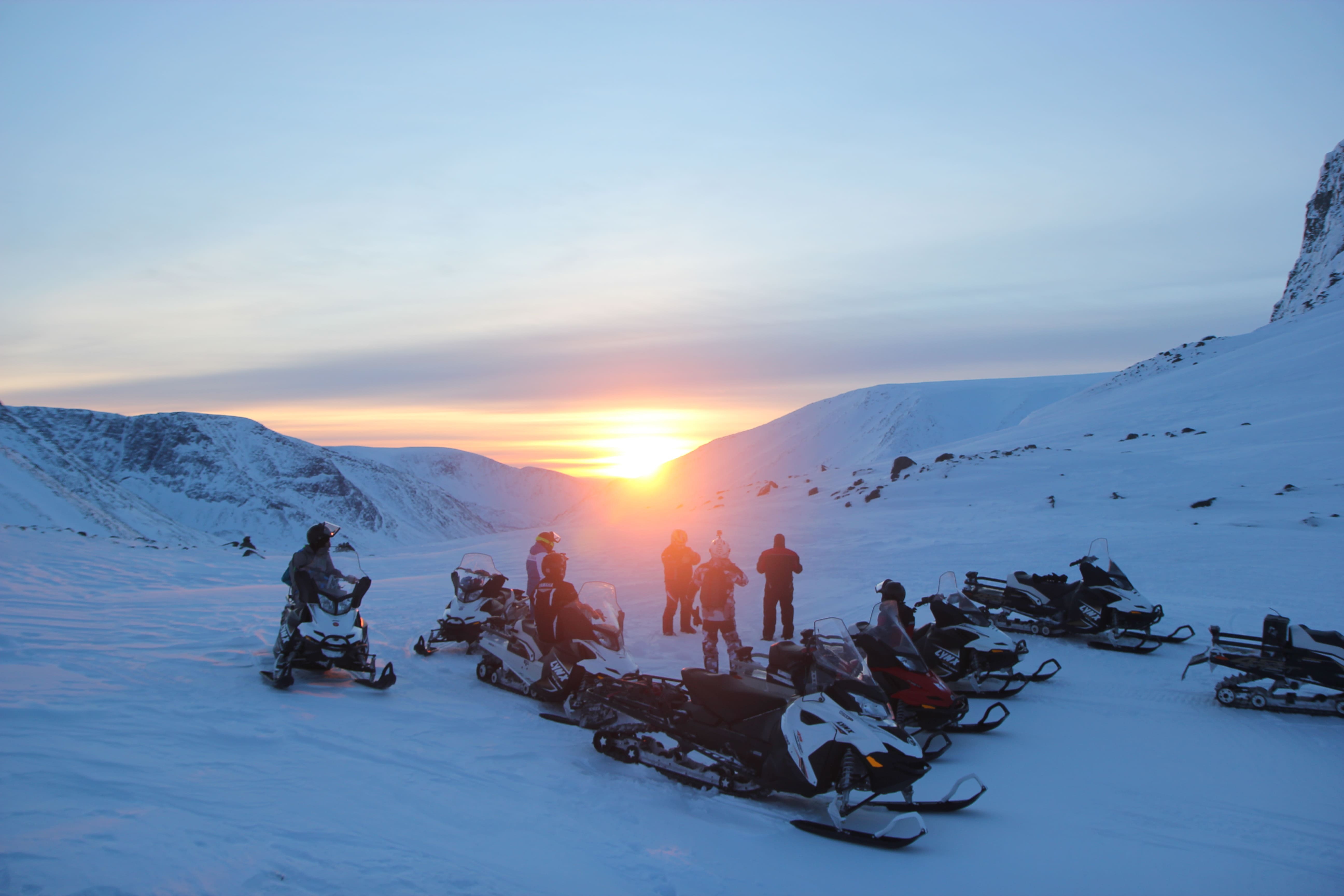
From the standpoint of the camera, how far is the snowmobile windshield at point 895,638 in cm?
696

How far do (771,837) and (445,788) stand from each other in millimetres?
2270

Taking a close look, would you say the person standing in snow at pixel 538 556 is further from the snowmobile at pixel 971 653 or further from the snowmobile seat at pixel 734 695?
the snowmobile at pixel 971 653

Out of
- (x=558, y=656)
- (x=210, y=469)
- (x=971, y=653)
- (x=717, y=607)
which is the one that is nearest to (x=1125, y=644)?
(x=971, y=653)

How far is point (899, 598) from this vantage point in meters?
7.96

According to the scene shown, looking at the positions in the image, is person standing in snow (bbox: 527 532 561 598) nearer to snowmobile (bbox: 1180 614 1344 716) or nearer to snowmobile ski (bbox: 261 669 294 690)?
snowmobile ski (bbox: 261 669 294 690)

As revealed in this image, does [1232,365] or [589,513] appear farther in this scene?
[589,513]

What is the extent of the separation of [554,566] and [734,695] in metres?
2.78

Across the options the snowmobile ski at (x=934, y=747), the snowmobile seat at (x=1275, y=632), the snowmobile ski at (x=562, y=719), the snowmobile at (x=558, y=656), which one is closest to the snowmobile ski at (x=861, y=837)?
the snowmobile ski at (x=934, y=747)

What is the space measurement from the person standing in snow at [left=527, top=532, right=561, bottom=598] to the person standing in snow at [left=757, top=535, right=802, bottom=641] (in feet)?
11.8

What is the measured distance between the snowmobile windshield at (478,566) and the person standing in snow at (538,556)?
153 cm

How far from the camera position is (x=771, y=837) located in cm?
500

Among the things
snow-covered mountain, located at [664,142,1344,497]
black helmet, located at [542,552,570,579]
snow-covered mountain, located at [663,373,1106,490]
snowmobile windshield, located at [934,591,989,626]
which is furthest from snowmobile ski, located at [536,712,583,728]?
snow-covered mountain, located at [663,373,1106,490]

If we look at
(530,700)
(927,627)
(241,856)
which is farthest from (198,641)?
(927,627)

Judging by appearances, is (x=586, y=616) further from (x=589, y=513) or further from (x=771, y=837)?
(x=589, y=513)
